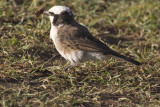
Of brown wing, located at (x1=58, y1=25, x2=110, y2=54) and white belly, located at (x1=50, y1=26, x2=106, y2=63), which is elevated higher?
brown wing, located at (x1=58, y1=25, x2=110, y2=54)

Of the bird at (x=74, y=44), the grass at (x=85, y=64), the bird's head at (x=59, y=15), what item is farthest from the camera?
the bird's head at (x=59, y=15)

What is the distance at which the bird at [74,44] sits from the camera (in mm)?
5781

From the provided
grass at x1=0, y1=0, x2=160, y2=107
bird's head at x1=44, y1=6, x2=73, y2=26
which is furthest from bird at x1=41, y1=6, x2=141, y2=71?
grass at x1=0, y1=0, x2=160, y2=107

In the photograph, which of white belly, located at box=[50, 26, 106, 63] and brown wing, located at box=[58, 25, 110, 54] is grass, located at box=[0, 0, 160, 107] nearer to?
white belly, located at box=[50, 26, 106, 63]

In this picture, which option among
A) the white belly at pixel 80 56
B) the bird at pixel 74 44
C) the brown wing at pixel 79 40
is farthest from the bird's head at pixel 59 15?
the white belly at pixel 80 56

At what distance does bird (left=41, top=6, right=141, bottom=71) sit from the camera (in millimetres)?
5781

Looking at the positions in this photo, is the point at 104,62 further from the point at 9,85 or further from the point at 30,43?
the point at 9,85

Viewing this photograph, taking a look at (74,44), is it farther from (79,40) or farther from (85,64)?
(85,64)

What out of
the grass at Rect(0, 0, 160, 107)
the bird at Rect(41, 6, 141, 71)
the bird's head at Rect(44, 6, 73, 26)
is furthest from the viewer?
the bird's head at Rect(44, 6, 73, 26)

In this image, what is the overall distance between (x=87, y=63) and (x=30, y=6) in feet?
8.70

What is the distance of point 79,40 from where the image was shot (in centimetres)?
591

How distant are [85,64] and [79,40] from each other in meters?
0.58

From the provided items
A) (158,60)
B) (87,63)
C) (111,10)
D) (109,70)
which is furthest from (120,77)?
(111,10)

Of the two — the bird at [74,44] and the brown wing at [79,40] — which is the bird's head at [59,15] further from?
the brown wing at [79,40]
